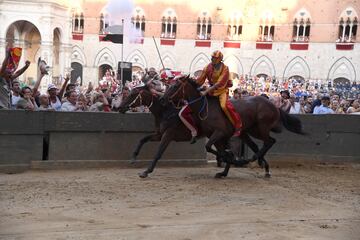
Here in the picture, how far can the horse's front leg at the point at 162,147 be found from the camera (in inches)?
394

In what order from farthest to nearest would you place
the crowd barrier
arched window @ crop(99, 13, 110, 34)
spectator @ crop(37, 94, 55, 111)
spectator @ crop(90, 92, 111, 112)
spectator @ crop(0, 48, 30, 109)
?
1. arched window @ crop(99, 13, 110, 34)
2. spectator @ crop(90, 92, 111, 112)
3. spectator @ crop(37, 94, 55, 111)
4. the crowd barrier
5. spectator @ crop(0, 48, 30, 109)

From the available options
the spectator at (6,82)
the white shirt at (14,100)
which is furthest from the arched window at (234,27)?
the spectator at (6,82)

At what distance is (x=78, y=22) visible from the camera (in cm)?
4834

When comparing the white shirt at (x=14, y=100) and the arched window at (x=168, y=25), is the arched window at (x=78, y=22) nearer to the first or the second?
the arched window at (x=168, y=25)

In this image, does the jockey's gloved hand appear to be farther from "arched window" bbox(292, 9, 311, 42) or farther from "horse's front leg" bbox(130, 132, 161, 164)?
"arched window" bbox(292, 9, 311, 42)

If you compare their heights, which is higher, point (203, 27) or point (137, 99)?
point (203, 27)

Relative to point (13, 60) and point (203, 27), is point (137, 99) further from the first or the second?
point (203, 27)

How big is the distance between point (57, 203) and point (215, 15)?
40.6 metres

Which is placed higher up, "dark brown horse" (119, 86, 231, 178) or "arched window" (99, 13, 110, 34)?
"arched window" (99, 13, 110, 34)

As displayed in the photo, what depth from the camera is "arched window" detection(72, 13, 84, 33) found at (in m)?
48.2

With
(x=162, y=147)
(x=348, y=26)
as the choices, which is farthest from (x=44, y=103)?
(x=348, y=26)

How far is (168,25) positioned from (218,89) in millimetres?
38076

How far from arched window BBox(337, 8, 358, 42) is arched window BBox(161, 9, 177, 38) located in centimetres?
1504

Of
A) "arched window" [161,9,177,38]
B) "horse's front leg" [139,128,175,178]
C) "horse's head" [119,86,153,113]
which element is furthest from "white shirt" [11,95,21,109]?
"arched window" [161,9,177,38]
